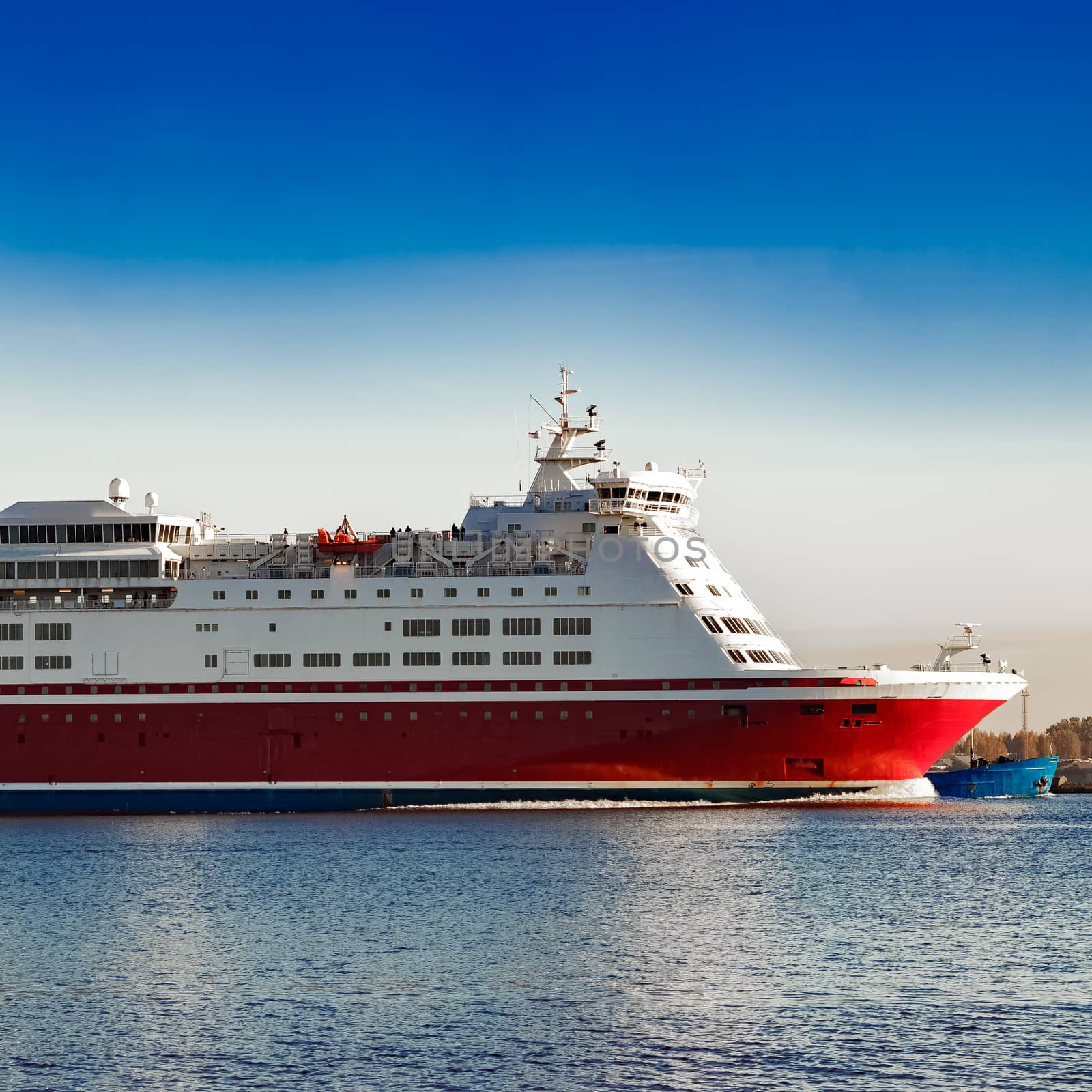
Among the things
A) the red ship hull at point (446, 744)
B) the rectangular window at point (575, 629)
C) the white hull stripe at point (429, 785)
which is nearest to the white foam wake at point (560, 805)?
the red ship hull at point (446, 744)

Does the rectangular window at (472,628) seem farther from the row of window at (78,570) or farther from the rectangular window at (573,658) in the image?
the row of window at (78,570)

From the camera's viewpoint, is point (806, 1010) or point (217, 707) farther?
point (217, 707)

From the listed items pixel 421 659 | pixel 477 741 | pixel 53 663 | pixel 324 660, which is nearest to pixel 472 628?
pixel 421 659

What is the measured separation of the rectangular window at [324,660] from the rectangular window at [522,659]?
562 centimetres

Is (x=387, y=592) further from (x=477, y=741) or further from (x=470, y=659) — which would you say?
(x=477, y=741)

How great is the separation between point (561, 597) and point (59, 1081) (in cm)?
3297

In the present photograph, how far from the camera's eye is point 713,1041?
837 inches

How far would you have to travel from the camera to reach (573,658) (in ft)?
168

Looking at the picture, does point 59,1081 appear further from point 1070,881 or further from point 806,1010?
point 1070,881

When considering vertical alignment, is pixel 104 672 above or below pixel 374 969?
above

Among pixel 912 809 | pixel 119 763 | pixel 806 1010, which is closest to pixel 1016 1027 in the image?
pixel 806 1010

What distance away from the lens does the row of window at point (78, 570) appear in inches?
2108

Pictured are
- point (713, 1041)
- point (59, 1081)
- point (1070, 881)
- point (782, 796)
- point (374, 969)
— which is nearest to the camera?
point (59, 1081)

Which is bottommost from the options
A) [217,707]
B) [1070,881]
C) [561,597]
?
[1070,881]
